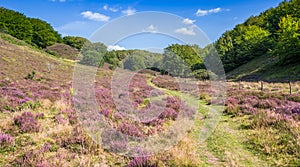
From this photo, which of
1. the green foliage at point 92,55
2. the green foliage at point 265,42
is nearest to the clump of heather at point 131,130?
the green foliage at point 265,42

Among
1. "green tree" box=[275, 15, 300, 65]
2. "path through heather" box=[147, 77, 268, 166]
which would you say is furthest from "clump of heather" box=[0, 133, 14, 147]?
"green tree" box=[275, 15, 300, 65]

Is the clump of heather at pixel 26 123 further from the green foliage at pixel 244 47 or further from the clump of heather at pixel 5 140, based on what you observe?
the green foliage at pixel 244 47

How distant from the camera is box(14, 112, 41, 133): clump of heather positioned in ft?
26.0

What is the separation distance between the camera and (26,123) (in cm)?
820

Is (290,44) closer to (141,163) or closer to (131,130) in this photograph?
(131,130)

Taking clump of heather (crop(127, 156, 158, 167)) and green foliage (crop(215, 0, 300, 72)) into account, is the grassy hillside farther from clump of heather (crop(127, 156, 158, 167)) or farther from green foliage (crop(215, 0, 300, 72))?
green foliage (crop(215, 0, 300, 72))

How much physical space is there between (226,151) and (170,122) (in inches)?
146

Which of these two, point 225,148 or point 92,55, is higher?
point 92,55

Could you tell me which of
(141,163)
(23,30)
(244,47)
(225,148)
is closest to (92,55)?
(23,30)

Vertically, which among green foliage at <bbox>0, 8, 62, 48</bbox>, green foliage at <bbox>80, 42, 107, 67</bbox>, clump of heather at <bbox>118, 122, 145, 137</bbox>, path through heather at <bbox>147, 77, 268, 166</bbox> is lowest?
path through heather at <bbox>147, 77, 268, 166</bbox>

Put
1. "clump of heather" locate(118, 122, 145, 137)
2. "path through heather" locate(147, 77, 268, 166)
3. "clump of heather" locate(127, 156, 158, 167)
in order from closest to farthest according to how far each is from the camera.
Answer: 1. "clump of heather" locate(127, 156, 158, 167)
2. "path through heather" locate(147, 77, 268, 166)
3. "clump of heather" locate(118, 122, 145, 137)

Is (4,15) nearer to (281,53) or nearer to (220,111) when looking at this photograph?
(220,111)

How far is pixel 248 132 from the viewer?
30.2 ft

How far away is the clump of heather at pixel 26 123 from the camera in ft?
26.0
